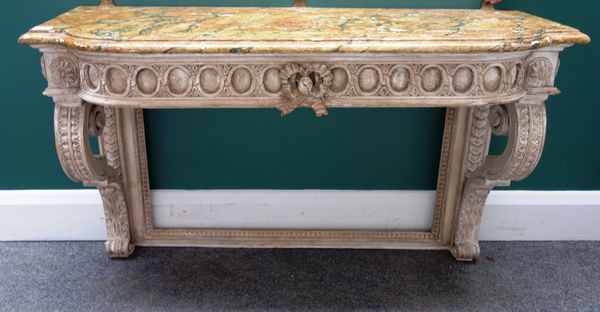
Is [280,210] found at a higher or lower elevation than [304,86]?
lower

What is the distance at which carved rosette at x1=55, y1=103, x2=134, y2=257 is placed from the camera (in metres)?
1.62

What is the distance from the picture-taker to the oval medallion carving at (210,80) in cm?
147

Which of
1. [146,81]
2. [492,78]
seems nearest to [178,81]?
[146,81]

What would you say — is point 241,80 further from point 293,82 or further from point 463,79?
point 463,79

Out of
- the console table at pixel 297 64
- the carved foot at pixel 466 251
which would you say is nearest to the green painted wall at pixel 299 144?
the carved foot at pixel 466 251

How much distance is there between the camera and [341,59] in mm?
1446

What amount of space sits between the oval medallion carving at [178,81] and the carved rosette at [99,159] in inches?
13.1

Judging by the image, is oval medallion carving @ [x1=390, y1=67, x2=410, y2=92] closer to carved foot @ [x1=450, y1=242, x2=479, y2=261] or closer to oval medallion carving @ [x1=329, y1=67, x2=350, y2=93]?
oval medallion carving @ [x1=329, y1=67, x2=350, y2=93]

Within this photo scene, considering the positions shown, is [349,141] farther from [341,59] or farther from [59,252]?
[59,252]

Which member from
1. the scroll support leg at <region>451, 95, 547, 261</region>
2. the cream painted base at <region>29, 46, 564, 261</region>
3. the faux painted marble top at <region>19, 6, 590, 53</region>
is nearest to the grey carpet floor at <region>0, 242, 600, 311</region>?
the scroll support leg at <region>451, 95, 547, 261</region>

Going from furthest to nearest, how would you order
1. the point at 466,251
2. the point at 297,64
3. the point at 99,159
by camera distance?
the point at 466,251
the point at 99,159
the point at 297,64

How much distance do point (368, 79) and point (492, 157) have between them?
689 mm

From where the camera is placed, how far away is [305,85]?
1458 millimetres

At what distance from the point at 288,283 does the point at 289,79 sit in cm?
90
